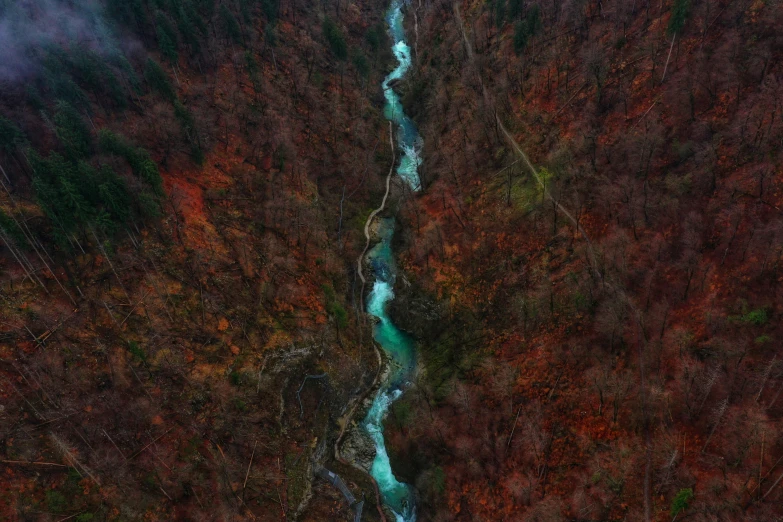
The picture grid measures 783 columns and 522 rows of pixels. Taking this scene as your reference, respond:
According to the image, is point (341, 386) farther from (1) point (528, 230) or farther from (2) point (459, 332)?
(1) point (528, 230)

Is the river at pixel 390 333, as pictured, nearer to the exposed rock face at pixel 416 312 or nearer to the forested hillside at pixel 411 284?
the forested hillside at pixel 411 284

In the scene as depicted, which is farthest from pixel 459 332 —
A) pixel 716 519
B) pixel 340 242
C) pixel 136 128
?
pixel 136 128

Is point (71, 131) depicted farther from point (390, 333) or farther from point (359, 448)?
point (359, 448)

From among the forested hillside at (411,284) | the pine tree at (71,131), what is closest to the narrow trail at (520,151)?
the forested hillside at (411,284)

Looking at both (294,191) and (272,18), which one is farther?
(272,18)

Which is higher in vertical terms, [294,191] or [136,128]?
[136,128]

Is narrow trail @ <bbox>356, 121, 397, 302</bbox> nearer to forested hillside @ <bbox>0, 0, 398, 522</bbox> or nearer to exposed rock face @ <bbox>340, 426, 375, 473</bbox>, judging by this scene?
forested hillside @ <bbox>0, 0, 398, 522</bbox>
